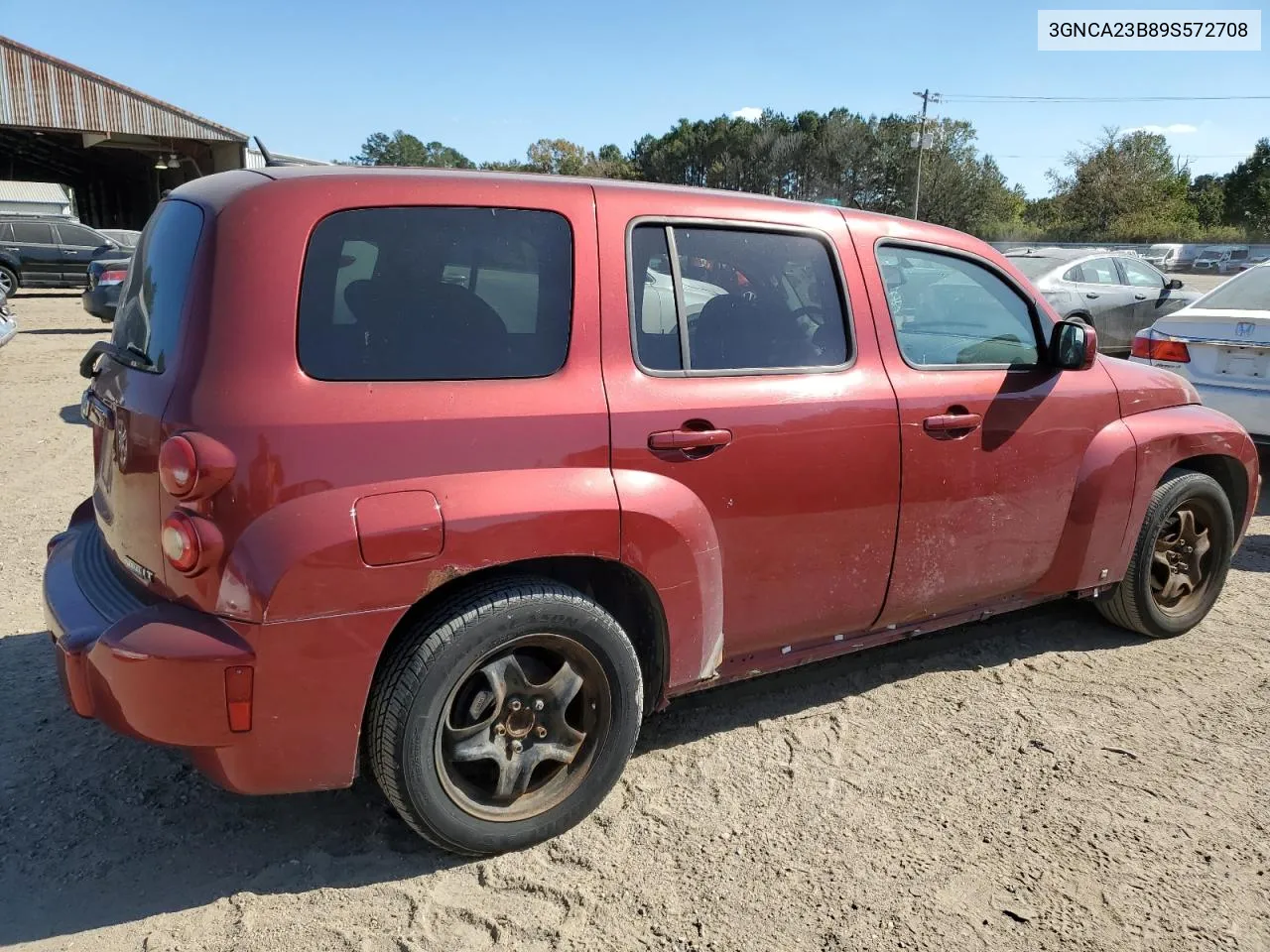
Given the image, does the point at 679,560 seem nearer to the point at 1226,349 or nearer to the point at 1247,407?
the point at 1247,407

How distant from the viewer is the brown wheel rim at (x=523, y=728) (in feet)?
8.32

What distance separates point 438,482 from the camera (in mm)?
2324

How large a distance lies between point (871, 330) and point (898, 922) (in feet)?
6.12

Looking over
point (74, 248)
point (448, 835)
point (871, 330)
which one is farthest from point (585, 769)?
point (74, 248)

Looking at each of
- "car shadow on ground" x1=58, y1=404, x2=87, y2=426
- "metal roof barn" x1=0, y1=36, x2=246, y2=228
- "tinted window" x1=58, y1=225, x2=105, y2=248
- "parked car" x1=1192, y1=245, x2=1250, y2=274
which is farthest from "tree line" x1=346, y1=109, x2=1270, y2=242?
"car shadow on ground" x1=58, y1=404, x2=87, y2=426

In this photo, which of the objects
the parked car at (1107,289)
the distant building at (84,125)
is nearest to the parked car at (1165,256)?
the parked car at (1107,289)

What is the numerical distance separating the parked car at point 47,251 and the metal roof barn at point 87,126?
7060mm

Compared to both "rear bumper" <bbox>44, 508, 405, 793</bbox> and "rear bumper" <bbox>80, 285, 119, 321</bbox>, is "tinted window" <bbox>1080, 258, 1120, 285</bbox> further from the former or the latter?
"rear bumper" <bbox>80, 285, 119, 321</bbox>

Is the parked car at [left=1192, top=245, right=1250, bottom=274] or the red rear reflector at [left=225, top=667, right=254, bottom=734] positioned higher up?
the parked car at [left=1192, top=245, right=1250, bottom=274]

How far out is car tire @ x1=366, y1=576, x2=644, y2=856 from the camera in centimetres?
238

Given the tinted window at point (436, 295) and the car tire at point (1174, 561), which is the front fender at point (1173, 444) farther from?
the tinted window at point (436, 295)

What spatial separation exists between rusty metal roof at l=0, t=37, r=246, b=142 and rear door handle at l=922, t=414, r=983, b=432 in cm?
2893

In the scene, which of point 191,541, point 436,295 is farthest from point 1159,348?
point 191,541

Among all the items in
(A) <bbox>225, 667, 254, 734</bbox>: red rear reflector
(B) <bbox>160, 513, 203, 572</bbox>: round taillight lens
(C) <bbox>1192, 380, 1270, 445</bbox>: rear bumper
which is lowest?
(A) <bbox>225, 667, 254, 734</bbox>: red rear reflector
